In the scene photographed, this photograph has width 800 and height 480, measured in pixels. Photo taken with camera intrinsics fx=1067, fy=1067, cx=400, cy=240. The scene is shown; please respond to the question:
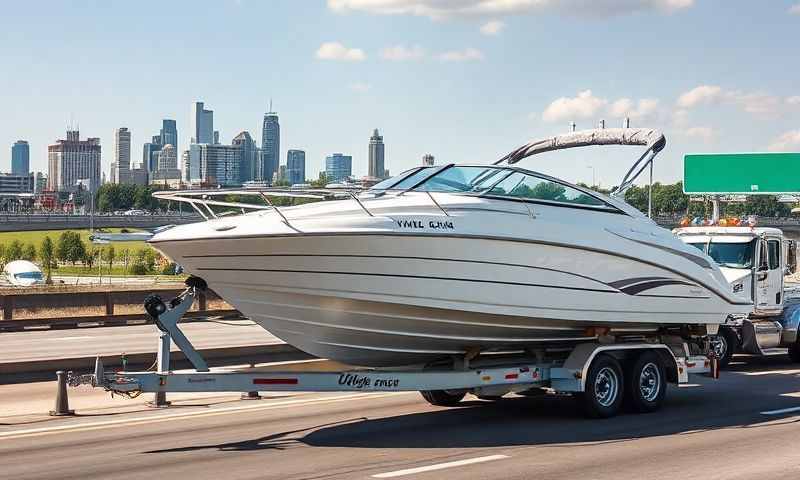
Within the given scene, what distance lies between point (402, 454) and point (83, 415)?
16.6ft

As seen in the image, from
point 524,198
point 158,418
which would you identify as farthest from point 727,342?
point 158,418

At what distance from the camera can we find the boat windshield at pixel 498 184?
1299 centimetres

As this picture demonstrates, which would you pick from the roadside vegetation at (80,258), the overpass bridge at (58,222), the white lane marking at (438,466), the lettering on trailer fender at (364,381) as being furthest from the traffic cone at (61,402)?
the overpass bridge at (58,222)

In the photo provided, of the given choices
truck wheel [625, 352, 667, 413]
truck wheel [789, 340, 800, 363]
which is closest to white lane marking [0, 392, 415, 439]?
truck wheel [625, 352, 667, 413]

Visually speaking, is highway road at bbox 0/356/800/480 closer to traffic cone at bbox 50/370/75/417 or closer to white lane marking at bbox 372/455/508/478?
white lane marking at bbox 372/455/508/478

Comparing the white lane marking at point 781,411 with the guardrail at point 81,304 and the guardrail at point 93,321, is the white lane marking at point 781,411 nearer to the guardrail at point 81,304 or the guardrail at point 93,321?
the guardrail at point 93,321

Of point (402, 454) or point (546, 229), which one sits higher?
point (546, 229)

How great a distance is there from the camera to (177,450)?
11352 mm

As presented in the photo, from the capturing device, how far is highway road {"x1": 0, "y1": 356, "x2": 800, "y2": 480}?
33.9 ft

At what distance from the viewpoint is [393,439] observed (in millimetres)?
12117

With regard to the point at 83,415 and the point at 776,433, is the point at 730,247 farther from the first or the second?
the point at 83,415

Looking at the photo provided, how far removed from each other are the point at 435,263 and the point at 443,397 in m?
3.18

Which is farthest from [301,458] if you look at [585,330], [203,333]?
[203,333]

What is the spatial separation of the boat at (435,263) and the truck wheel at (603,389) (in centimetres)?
50
